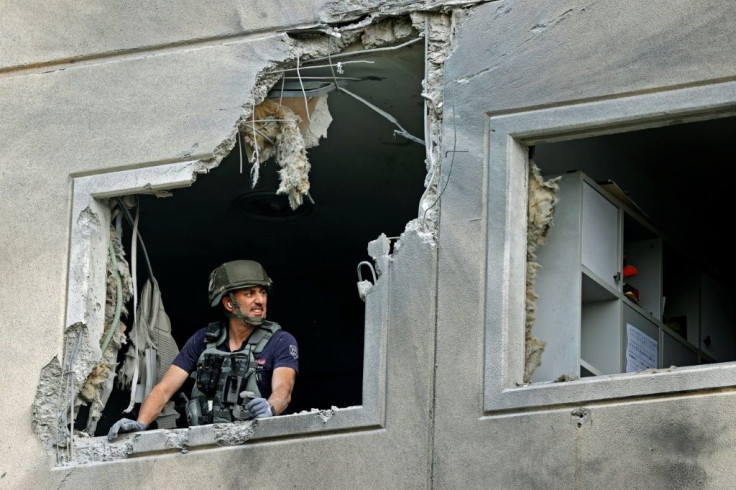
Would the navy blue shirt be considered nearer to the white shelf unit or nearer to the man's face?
the man's face

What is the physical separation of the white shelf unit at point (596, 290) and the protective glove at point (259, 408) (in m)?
1.56

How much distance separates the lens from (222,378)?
12.1 metres

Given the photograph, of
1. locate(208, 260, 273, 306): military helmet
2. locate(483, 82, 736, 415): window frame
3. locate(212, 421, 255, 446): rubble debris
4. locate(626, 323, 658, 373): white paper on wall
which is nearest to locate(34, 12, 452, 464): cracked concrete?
locate(212, 421, 255, 446): rubble debris

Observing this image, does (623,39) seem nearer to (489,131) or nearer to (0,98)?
(489,131)

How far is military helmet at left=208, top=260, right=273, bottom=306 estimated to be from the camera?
1250 cm

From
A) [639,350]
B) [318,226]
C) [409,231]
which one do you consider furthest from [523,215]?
[318,226]

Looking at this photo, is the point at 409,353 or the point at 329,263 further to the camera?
the point at 329,263

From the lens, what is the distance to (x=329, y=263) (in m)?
15.5

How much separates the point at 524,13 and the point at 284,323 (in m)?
5.45

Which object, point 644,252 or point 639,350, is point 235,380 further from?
point 644,252

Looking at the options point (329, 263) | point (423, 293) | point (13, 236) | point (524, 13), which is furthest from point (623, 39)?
point (329, 263)

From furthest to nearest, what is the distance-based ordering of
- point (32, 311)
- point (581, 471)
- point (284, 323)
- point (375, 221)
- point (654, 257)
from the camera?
1. point (284, 323)
2. point (375, 221)
3. point (654, 257)
4. point (32, 311)
5. point (581, 471)

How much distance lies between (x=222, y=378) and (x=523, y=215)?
2.33 metres

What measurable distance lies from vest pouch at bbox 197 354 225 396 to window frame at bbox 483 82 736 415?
2195 millimetres
